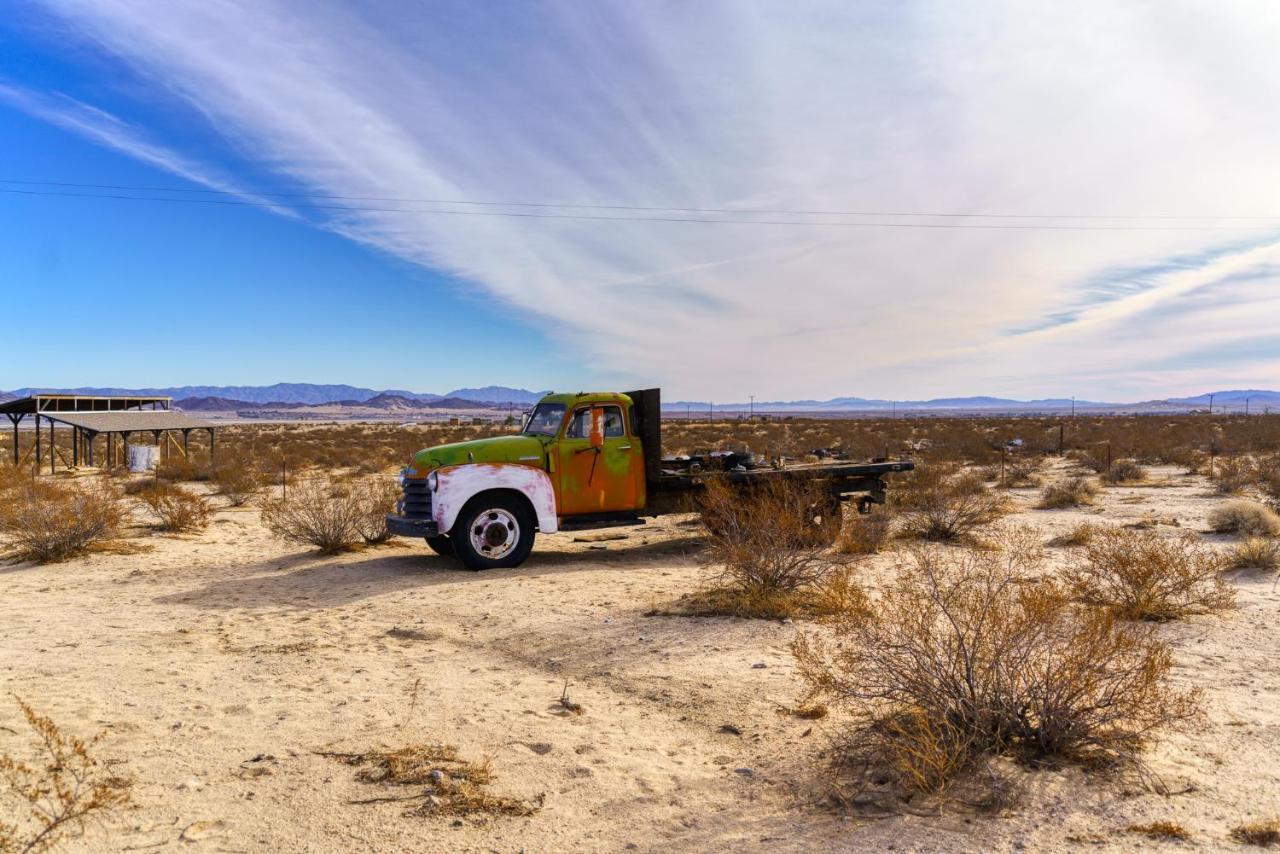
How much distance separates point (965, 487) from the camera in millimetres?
19156

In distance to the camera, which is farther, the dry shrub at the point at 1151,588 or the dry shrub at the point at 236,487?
the dry shrub at the point at 236,487

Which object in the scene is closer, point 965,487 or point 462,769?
point 462,769

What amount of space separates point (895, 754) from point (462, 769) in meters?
2.45

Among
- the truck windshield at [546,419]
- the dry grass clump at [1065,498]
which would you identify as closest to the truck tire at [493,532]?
the truck windshield at [546,419]

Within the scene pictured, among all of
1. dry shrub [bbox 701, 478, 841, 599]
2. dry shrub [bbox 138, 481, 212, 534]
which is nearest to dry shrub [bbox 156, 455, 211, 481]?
dry shrub [bbox 138, 481, 212, 534]

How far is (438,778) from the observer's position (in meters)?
4.62

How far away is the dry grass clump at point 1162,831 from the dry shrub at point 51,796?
16.0 feet

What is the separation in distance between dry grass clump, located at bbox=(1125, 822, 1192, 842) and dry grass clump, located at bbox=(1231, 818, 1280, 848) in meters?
0.22

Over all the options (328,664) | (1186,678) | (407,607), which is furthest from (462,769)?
(1186,678)

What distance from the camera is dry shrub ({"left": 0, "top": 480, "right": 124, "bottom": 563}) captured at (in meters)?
11.9

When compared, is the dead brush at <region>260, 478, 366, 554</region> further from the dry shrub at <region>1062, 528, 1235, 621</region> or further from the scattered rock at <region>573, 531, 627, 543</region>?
the dry shrub at <region>1062, 528, 1235, 621</region>

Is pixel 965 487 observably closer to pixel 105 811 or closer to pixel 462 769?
pixel 462 769

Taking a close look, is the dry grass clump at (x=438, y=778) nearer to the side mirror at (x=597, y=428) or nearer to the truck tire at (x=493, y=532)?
the truck tire at (x=493, y=532)

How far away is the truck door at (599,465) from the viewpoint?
11266mm
